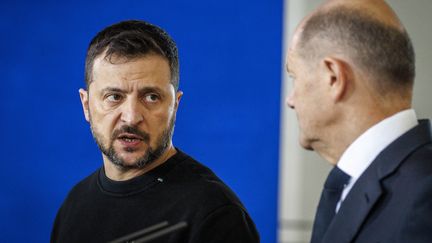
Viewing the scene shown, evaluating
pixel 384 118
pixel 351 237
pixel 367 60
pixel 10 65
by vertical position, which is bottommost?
pixel 351 237

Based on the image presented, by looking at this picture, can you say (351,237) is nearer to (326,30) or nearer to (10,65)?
(326,30)

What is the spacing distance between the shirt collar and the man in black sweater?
36 cm

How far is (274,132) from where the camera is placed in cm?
220

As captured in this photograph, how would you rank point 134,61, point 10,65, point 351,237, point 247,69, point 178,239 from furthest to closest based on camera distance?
1. point 10,65
2. point 247,69
3. point 134,61
4. point 178,239
5. point 351,237

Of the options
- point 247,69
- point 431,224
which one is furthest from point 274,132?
point 431,224

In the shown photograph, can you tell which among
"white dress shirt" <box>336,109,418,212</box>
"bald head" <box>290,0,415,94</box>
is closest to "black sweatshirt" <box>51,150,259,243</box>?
"white dress shirt" <box>336,109,418,212</box>

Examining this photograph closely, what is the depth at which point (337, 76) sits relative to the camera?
1.01 metres

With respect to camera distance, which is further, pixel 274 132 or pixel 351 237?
pixel 274 132

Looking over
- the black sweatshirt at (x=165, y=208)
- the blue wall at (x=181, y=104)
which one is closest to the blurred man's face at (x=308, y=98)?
the black sweatshirt at (x=165, y=208)

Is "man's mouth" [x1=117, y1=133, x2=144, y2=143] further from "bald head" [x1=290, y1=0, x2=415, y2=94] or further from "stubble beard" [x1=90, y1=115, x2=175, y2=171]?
"bald head" [x1=290, y1=0, x2=415, y2=94]

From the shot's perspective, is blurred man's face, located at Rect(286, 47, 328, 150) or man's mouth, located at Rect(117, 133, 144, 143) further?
man's mouth, located at Rect(117, 133, 144, 143)

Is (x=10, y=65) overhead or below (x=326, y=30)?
A: overhead

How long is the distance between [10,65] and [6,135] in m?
0.28

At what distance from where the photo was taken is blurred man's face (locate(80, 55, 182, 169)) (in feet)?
4.60
